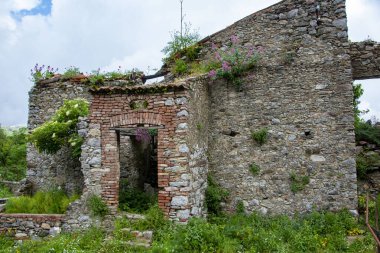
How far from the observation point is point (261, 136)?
362 inches

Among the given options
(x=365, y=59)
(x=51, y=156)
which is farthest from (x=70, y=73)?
(x=365, y=59)

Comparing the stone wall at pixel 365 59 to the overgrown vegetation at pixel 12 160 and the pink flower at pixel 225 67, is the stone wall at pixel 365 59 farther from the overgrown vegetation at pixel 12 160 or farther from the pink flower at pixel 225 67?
the overgrown vegetation at pixel 12 160

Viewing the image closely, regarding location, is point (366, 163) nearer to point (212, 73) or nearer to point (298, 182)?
point (298, 182)

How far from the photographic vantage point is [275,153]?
916 centimetres

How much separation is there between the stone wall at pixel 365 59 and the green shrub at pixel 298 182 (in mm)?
3275

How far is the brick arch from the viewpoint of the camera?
7719 mm

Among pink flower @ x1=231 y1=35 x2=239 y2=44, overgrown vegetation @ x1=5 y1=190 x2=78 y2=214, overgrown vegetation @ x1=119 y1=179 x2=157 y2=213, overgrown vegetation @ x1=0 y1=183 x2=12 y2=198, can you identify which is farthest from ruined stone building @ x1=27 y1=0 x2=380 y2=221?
overgrown vegetation @ x1=0 y1=183 x2=12 y2=198

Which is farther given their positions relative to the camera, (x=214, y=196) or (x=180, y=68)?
(x=180, y=68)

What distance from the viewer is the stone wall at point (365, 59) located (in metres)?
9.55

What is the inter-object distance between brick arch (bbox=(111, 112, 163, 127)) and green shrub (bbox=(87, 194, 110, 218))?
165cm

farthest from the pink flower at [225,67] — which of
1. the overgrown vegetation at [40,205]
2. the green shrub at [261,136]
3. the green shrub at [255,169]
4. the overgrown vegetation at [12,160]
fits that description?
the overgrown vegetation at [12,160]

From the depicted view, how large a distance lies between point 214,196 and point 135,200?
1984 mm

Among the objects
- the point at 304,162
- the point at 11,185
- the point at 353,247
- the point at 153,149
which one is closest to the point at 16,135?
the point at 11,185

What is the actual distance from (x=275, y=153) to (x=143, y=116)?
363 cm
